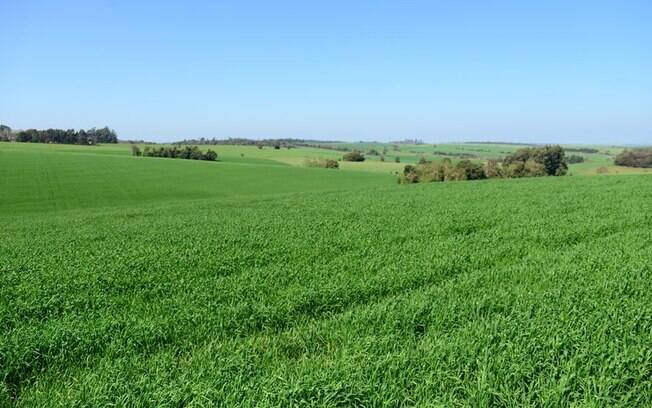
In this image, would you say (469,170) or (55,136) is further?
(55,136)

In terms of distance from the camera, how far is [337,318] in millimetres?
6141

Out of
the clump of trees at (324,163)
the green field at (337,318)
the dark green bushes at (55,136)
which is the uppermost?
the dark green bushes at (55,136)

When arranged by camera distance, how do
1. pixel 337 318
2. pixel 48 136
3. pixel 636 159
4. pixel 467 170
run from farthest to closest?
pixel 48 136, pixel 636 159, pixel 467 170, pixel 337 318

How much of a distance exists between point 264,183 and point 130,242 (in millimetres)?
55817

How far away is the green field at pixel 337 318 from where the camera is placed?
418cm

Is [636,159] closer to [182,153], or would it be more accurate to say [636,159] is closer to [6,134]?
[182,153]

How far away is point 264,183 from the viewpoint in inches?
2694

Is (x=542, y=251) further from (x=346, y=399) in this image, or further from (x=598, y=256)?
(x=346, y=399)

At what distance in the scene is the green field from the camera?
418 centimetres

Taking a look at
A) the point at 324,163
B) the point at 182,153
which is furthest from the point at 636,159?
the point at 182,153

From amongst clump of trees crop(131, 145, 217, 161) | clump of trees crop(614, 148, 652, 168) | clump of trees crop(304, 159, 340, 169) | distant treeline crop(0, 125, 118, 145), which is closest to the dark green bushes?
distant treeline crop(0, 125, 118, 145)

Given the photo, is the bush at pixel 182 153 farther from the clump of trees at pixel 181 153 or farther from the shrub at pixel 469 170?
the shrub at pixel 469 170

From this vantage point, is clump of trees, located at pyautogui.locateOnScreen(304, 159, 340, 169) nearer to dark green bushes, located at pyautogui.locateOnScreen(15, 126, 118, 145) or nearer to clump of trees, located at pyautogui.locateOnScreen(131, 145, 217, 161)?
clump of trees, located at pyautogui.locateOnScreen(131, 145, 217, 161)

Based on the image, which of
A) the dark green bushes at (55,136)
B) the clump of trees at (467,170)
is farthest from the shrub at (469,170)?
the dark green bushes at (55,136)
